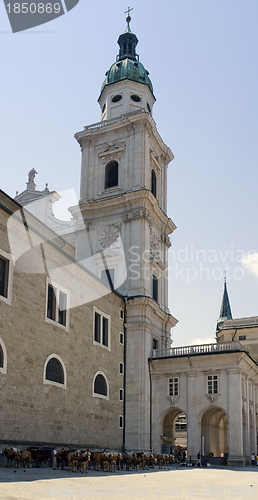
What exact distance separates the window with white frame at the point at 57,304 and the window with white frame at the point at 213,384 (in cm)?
1369

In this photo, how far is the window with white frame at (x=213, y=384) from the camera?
3962 cm

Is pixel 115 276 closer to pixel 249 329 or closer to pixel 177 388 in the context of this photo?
pixel 177 388

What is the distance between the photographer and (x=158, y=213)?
48281mm

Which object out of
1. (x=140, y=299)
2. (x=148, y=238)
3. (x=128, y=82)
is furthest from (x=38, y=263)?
(x=128, y=82)

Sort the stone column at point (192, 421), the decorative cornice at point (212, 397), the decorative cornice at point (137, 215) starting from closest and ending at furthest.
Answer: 1. the stone column at point (192, 421)
2. the decorative cornice at point (212, 397)
3. the decorative cornice at point (137, 215)

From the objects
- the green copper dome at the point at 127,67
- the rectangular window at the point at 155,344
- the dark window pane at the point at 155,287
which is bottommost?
the rectangular window at the point at 155,344

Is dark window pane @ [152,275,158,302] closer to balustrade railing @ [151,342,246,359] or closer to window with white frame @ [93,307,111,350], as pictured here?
balustrade railing @ [151,342,246,359]

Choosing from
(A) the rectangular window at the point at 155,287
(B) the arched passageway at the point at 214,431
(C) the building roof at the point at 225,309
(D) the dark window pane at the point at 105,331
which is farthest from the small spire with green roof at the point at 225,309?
→ (D) the dark window pane at the point at 105,331

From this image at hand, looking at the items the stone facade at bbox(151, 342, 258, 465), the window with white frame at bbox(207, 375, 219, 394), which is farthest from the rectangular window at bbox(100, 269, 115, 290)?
the window with white frame at bbox(207, 375, 219, 394)

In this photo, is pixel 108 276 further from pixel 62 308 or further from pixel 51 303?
pixel 51 303

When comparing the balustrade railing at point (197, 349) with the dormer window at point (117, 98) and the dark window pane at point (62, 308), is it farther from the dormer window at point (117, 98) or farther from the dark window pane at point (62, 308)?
the dormer window at point (117, 98)

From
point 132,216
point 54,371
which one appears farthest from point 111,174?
point 54,371

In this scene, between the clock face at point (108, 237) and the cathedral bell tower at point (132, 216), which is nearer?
the cathedral bell tower at point (132, 216)

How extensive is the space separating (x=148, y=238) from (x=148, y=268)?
258 cm
